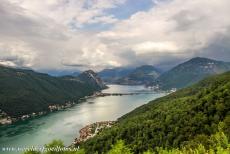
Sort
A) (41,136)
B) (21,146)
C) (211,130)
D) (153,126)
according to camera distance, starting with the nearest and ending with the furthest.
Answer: (211,130), (153,126), (21,146), (41,136)

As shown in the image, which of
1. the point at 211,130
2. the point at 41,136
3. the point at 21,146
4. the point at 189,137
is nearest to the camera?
the point at 211,130

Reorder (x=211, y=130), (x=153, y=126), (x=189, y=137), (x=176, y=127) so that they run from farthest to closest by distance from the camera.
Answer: (x=153, y=126) → (x=176, y=127) → (x=189, y=137) → (x=211, y=130)

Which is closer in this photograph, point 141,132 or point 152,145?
point 152,145

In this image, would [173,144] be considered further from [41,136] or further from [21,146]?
[41,136]

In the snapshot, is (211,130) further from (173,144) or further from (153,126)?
(153,126)

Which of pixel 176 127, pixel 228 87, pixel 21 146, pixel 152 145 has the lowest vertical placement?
pixel 21 146

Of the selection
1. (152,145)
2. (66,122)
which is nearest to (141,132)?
(152,145)

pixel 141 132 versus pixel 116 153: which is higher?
pixel 116 153

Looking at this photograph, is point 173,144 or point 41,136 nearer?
point 173,144

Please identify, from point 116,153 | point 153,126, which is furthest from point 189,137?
point 116,153
